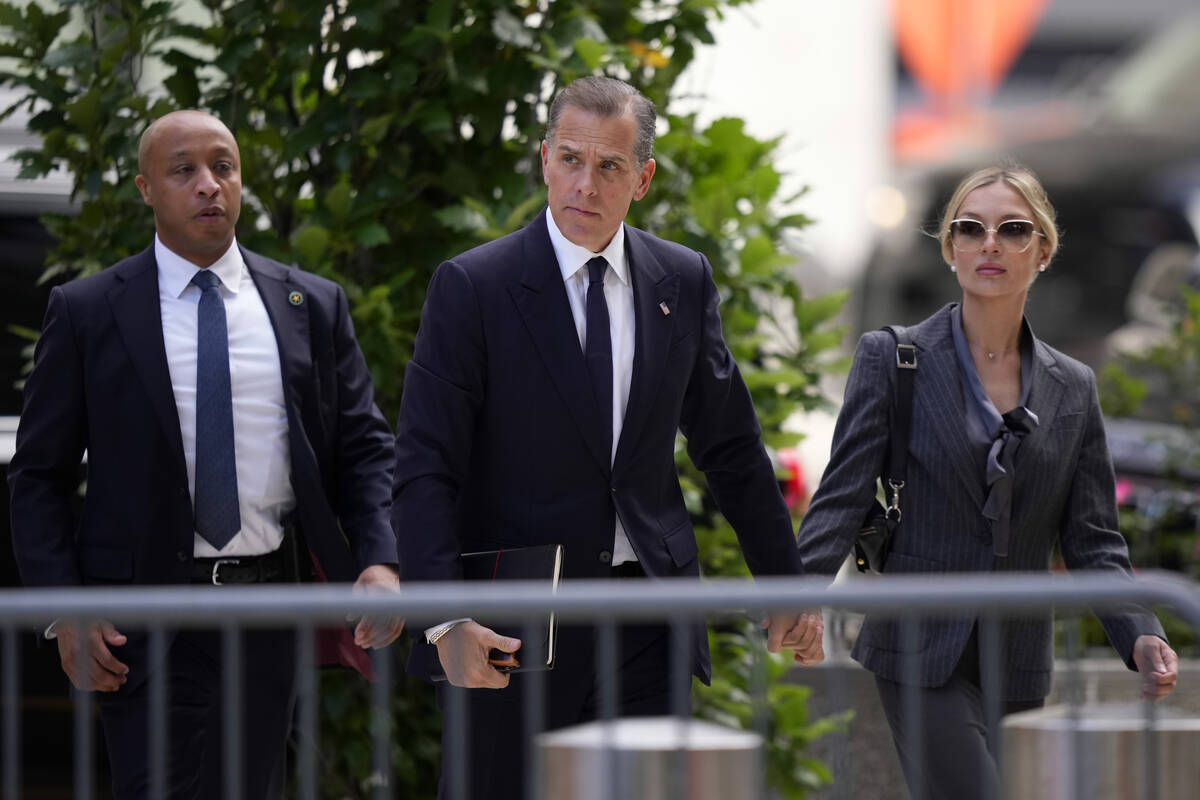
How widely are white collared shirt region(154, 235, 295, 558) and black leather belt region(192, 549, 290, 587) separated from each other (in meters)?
0.02

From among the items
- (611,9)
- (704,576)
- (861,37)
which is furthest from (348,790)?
(861,37)

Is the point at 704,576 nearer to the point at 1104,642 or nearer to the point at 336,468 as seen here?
the point at 336,468

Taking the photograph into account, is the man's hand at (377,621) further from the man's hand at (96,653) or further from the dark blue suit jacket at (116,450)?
the man's hand at (96,653)

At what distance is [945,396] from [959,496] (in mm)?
240

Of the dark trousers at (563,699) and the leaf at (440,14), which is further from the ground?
the leaf at (440,14)

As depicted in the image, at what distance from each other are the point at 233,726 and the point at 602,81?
67.5 inches

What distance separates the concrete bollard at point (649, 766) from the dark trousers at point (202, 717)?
1460mm

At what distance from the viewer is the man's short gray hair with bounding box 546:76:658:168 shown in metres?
3.94

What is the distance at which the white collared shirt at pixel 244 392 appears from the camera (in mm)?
4289

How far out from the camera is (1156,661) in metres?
4.10

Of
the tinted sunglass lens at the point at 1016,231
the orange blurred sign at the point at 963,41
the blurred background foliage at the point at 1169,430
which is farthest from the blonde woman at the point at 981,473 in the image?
the orange blurred sign at the point at 963,41

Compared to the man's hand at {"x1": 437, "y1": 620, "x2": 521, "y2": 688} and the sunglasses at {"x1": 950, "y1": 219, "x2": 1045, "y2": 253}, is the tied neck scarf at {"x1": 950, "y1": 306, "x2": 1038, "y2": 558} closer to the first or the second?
the sunglasses at {"x1": 950, "y1": 219, "x2": 1045, "y2": 253}

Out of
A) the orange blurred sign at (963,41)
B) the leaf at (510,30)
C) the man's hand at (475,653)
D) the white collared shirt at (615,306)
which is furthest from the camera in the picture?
the orange blurred sign at (963,41)

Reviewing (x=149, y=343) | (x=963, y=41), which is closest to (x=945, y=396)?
(x=149, y=343)
